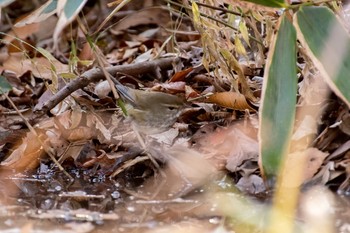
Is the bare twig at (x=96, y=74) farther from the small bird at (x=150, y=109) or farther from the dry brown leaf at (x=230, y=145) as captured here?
the dry brown leaf at (x=230, y=145)

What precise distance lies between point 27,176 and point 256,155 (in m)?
0.76

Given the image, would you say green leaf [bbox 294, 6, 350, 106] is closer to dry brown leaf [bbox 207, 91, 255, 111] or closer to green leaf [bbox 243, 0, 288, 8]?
green leaf [bbox 243, 0, 288, 8]

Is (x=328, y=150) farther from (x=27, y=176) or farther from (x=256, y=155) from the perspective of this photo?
(x=27, y=176)

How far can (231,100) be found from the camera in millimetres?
2371

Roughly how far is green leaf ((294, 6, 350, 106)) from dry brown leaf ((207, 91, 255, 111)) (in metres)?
0.68

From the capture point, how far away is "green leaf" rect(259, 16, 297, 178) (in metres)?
1.65

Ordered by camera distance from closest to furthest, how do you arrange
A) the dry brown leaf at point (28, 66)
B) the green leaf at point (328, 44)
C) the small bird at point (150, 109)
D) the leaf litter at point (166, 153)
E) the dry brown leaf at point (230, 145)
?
the green leaf at point (328, 44) < the leaf litter at point (166, 153) < the dry brown leaf at point (230, 145) < the small bird at point (150, 109) < the dry brown leaf at point (28, 66)

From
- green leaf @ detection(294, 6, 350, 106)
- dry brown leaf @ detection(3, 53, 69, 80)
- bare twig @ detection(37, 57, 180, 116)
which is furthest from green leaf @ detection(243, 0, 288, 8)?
dry brown leaf @ detection(3, 53, 69, 80)

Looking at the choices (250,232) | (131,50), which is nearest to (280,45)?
(250,232)

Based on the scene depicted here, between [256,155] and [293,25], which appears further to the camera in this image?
[256,155]

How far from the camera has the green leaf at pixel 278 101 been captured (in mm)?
1647

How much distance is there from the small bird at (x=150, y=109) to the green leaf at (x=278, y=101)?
80cm

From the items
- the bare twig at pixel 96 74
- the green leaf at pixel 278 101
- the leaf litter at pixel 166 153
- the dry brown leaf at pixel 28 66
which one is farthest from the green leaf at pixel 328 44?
the dry brown leaf at pixel 28 66

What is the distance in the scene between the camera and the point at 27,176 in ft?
7.72
